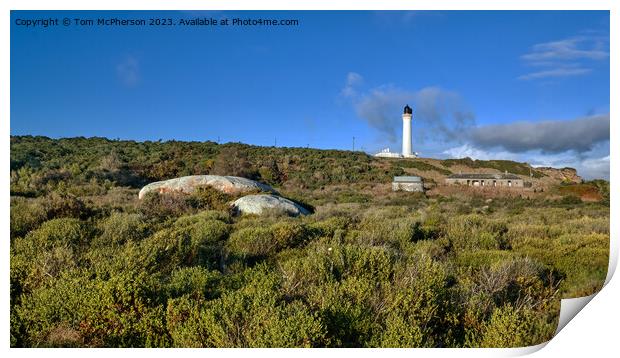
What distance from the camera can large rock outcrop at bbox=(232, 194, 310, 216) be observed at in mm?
11627

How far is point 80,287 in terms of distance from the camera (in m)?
3.94

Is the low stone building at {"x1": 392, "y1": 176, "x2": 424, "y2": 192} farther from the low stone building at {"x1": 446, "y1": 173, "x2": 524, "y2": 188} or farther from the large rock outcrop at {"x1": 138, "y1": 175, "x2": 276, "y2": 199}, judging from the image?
the large rock outcrop at {"x1": 138, "y1": 175, "x2": 276, "y2": 199}

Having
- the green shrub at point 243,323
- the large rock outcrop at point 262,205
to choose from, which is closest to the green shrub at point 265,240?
the green shrub at point 243,323

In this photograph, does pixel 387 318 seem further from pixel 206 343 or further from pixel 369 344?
pixel 206 343

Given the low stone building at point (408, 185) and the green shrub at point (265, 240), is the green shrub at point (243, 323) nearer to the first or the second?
the green shrub at point (265, 240)

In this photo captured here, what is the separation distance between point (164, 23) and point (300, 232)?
155 inches

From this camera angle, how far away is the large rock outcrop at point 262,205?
11627 mm

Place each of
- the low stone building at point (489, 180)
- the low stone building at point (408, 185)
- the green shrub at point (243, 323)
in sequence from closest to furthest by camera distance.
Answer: the green shrub at point (243, 323)
the low stone building at point (408, 185)
the low stone building at point (489, 180)

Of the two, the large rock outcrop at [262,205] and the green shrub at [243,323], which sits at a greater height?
the large rock outcrop at [262,205]

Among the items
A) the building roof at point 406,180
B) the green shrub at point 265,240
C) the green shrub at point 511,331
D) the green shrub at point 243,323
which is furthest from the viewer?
the building roof at point 406,180

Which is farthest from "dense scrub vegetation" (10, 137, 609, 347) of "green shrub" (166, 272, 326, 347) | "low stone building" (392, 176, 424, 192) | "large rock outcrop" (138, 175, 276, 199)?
"low stone building" (392, 176, 424, 192)

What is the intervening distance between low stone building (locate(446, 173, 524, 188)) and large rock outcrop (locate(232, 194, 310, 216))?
17.7 metres

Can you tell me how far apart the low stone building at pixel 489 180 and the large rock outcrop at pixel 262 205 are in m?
17.7
